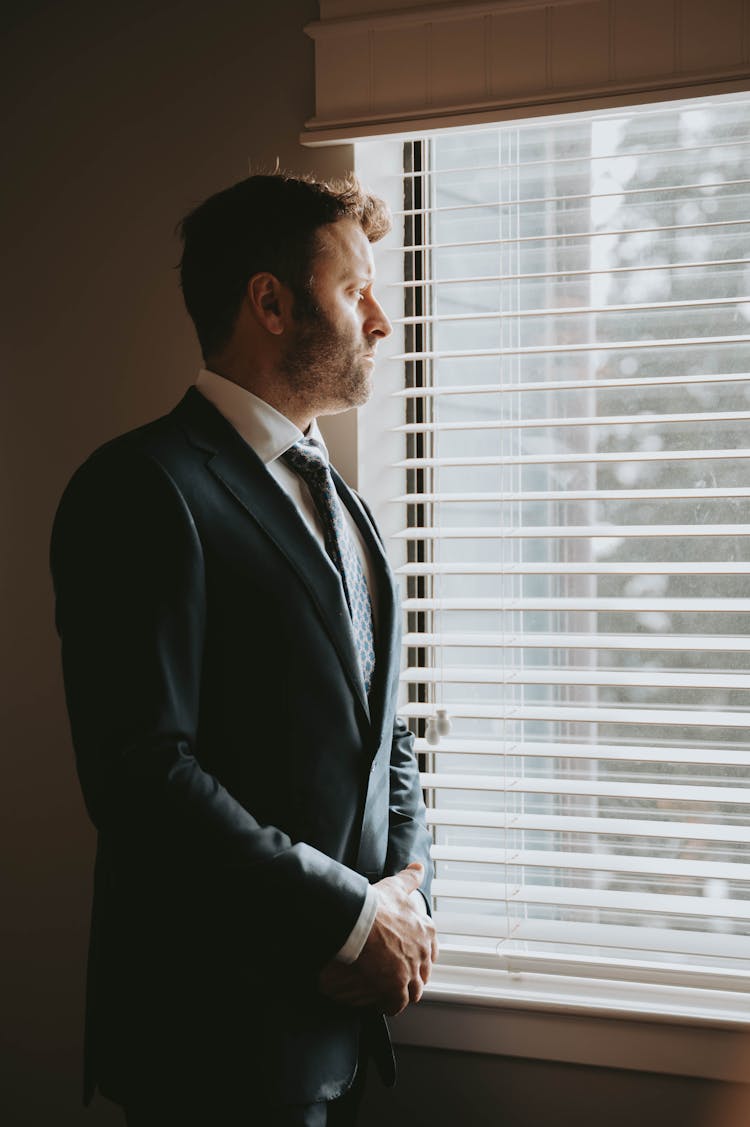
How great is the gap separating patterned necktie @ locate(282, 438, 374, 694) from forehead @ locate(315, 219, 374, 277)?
26 cm

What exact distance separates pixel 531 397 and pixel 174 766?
95 cm

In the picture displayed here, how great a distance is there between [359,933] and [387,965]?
0.07 m

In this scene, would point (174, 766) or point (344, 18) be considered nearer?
point (174, 766)

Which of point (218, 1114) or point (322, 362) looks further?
point (322, 362)

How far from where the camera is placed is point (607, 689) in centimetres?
173

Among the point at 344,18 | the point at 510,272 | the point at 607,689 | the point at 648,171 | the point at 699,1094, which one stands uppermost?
the point at 344,18

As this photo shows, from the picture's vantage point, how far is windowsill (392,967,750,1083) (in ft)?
5.03

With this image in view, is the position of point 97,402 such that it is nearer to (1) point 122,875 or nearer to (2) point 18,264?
(2) point 18,264

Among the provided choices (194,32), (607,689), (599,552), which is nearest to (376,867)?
(607,689)

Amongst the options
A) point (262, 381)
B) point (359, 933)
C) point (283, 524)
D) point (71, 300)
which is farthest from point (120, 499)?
point (71, 300)

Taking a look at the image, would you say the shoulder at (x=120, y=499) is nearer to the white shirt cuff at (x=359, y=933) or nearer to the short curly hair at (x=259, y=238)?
the short curly hair at (x=259, y=238)

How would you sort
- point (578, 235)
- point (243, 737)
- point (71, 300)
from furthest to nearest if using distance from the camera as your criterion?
point (71, 300), point (578, 235), point (243, 737)

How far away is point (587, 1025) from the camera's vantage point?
5.23 feet

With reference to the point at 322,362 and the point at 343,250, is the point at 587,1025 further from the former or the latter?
the point at 343,250
